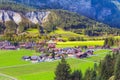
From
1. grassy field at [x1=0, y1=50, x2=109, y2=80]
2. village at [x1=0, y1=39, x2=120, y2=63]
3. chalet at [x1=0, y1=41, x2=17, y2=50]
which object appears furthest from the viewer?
chalet at [x1=0, y1=41, x2=17, y2=50]

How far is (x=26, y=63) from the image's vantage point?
404 feet

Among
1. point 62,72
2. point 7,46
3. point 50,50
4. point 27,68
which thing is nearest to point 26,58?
point 27,68

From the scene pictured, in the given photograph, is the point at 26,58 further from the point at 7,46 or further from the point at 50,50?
the point at 7,46

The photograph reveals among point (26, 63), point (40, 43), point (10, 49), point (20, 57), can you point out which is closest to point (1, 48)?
point (10, 49)

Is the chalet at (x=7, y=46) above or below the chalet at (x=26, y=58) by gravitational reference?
above

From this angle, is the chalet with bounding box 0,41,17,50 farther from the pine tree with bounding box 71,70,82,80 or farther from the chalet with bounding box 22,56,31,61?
the pine tree with bounding box 71,70,82,80

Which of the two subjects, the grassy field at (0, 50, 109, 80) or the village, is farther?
the village

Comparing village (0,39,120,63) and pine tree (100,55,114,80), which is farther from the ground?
pine tree (100,55,114,80)

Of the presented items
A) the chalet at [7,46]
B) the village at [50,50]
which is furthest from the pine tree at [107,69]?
the chalet at [7,46]

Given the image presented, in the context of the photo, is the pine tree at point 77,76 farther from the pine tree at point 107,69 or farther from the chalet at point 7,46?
the chalet at point 7,46

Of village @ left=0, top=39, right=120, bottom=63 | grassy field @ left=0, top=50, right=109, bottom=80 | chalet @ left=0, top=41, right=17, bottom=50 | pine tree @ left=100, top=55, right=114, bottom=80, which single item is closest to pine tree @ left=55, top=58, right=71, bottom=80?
pine tree @ left=100, top=55, right=114, bottom=80

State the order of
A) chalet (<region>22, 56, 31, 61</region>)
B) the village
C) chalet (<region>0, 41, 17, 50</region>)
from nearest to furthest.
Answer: chalet (<region>22, 56, 31, 61</region>), the village, chalet (<region>0, 41, 17, 50</region>)

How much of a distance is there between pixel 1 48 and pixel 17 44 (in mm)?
12372

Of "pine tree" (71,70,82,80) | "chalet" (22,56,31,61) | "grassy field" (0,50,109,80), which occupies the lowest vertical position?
"grassy field" (0,50,109,80)
